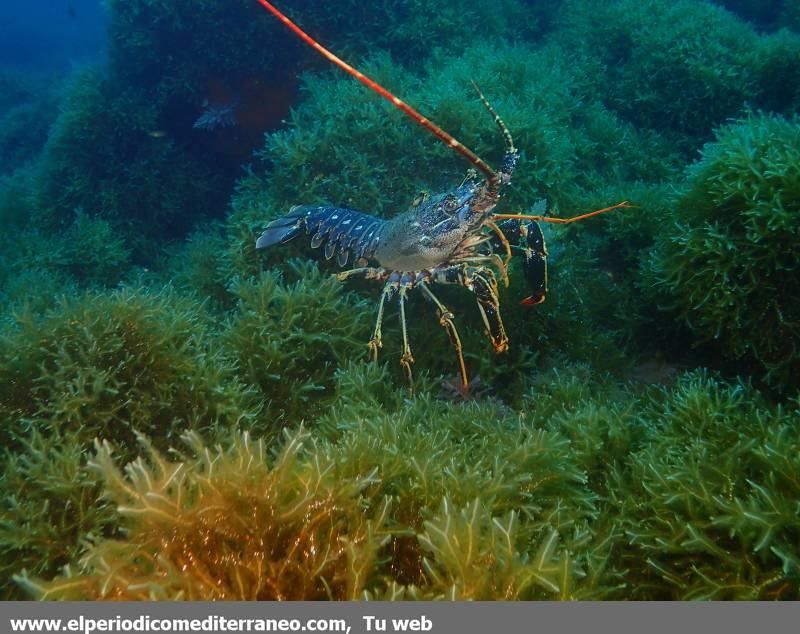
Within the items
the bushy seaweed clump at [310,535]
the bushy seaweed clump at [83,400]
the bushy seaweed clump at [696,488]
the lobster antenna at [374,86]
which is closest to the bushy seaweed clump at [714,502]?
the bushy seaweed clump at [696,488]

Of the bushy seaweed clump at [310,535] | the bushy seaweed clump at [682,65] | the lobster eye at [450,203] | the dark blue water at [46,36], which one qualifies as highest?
the dark blue water at [46,36]

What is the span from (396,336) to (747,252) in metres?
3.05

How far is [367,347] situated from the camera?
4.72 metres

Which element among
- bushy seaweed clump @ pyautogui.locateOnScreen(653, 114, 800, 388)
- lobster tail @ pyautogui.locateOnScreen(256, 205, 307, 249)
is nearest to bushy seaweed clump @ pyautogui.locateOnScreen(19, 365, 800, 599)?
bushy seaweed clump @ pyautogui.locateOnScreen(653, 114, 800, 388)

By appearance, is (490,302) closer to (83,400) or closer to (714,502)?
(714,502)

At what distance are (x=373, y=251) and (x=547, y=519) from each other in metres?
3.56

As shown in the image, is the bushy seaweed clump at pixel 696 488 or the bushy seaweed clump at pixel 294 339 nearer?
the bushy seaweed clump at pixel 696 488

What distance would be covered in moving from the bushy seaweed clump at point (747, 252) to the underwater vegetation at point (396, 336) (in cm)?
2

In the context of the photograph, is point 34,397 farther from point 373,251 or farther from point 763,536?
point 763,536

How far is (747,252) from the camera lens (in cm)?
364

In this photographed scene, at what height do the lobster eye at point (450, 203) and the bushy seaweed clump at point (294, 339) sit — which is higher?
the lobster eye at point (450, 203)

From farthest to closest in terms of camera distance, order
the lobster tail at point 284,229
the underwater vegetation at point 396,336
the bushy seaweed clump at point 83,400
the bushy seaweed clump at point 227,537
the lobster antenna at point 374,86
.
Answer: the lobster tail at point 284,229 → the bushy seaweed clump at point 83,400 → the lobster antenna at point 374,86 → the underwater vegetation at point 396,336 → the bushy seaweed clump at point 227,537

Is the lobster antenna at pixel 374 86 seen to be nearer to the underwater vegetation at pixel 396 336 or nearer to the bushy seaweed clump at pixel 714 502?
the underwater vegetation at pixel 396 336

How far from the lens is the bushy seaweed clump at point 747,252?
11.7ft
